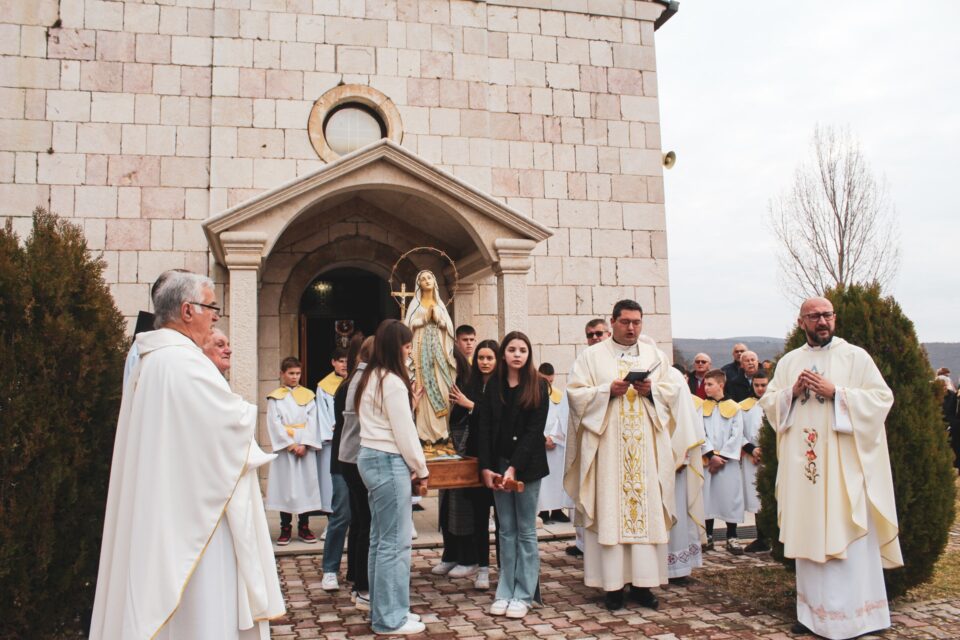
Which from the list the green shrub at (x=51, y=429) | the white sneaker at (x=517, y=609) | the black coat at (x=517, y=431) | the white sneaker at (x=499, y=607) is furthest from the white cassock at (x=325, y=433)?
the green shrub at (x=51, y=429)

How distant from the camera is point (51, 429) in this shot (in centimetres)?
396

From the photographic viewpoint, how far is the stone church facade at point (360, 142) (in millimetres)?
8945

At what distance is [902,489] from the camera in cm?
524

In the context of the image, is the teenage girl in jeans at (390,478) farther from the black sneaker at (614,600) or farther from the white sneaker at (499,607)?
the black sneaker at (614,600)

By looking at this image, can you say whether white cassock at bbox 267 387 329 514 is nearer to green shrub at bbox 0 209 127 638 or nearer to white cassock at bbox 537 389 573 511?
white cassock at bbox 537 389 573 511

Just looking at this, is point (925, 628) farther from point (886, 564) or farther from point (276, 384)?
point (276, 384)

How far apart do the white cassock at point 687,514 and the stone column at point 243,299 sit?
4032 mm

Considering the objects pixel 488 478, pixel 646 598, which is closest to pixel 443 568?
pixel 488 478

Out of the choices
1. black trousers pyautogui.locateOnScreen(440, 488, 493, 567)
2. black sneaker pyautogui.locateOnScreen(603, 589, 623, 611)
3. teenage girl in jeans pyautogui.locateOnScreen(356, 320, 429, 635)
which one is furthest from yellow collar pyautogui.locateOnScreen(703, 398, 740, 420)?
teenage girl in jeans pyautogui.locateOnScreen(356, 320, 429, 635)

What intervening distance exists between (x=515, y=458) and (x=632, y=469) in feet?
2.77

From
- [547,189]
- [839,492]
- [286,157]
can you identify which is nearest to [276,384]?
[286,157]

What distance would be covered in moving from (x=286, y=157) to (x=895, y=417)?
711 centimetres

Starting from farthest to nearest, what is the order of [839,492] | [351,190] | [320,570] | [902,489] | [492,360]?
[351,190]
[320,570]
[492,360]
[902,489]
[839,492]

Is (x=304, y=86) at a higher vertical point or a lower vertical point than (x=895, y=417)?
higher
